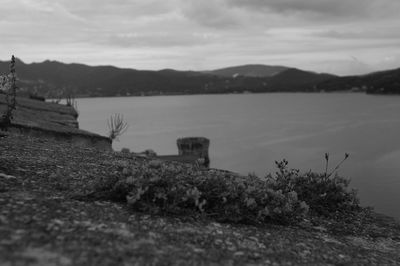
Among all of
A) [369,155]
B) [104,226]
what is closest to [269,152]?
[369,155]

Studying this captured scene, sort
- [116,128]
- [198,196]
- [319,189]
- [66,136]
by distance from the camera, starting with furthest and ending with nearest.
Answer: [116,128]
[66,136]
[319,189]
[198,196]

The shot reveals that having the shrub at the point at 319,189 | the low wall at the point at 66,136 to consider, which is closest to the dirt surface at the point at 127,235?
the shrub at the point at 319,189

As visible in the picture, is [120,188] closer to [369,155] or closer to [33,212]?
[33,212]

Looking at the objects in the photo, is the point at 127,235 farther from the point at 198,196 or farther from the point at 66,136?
the point at 66,136

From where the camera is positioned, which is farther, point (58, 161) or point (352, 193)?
point (352, 193)

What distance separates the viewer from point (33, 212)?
4.23 m

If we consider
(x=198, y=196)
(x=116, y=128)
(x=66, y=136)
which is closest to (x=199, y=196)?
(x=198, y=196)

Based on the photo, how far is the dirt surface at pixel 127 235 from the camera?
357cm

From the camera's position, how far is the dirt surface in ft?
11.7

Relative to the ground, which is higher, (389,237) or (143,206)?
(143,206)

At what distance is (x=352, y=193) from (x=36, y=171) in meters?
5.45

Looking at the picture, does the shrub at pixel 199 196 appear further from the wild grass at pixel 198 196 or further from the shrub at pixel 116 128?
the shrub at pixel 116 128

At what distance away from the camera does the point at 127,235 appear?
4070 millimetres

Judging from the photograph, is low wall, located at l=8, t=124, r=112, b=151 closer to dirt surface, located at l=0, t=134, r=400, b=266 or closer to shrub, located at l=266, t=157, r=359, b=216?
dirt surface, located at l=0, t=134, r=400, b=266
